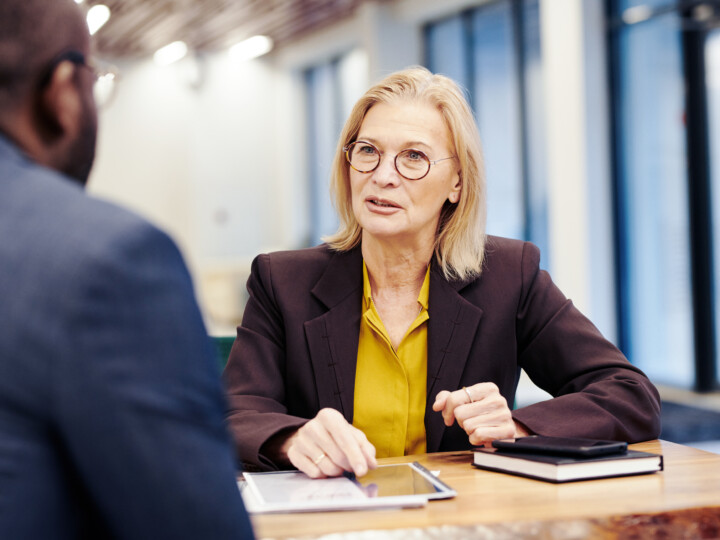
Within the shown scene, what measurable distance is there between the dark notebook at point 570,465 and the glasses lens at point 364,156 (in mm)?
858

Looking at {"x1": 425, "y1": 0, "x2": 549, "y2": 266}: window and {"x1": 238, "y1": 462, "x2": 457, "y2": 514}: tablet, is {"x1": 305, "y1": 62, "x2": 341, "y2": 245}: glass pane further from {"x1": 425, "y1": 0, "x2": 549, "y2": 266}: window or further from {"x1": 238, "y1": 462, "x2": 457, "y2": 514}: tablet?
{"x1": 238, "y1": 462, "x2": 457, "y2": 514}: tablet

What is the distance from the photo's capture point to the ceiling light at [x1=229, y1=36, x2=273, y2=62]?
10844 mm

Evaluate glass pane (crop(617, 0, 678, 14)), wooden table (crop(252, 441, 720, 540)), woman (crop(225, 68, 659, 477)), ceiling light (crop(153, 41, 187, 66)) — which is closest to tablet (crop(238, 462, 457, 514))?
wooden table (crop(252, 441, 720, 540))

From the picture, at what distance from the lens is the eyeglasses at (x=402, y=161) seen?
80.3 inches

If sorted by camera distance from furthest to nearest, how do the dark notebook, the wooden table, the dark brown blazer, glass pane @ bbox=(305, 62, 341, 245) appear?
glass pane @ bbox=(305, 62, 341, 245), the dark brown blazer, the dark notebook, the wooden table

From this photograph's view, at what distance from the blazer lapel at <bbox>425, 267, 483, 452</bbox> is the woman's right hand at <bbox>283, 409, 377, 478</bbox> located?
491mm

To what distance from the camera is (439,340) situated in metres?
1.93

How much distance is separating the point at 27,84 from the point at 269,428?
95 centimetres

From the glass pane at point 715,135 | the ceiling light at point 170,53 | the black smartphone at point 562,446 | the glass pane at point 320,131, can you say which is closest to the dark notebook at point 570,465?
the black smartphone at point 562,446

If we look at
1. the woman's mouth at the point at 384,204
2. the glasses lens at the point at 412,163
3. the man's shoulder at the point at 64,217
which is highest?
the glasses lens at the point at 412,163

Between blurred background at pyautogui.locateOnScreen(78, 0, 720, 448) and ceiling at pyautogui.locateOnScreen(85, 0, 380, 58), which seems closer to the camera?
blurred background at pyautogui.locateOnScreen(78, 0, 720, 448)

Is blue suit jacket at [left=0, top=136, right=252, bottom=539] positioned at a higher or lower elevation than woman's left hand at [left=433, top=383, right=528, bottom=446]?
higher

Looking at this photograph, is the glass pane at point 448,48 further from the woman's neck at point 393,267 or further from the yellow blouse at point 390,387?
the yellow blouse at point 390,387

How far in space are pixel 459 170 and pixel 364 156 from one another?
0.26 meters
